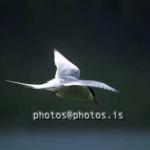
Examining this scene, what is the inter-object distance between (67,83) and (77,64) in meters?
0.23

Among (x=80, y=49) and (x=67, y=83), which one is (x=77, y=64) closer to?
(x=80, y=49)

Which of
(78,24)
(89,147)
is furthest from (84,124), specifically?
(78,24)

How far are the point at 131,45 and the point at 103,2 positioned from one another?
179 mm

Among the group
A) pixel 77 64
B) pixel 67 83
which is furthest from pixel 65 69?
pixel 77 64

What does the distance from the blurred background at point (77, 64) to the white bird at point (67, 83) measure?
45mm

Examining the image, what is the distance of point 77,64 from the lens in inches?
70.9

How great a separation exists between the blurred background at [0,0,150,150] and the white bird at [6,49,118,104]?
45 mm

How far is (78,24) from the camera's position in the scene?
182 cm

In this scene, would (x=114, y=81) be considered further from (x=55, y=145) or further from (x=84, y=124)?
(x=55, y=145)

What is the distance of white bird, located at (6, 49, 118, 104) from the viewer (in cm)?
158

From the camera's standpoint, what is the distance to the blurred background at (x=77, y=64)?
1798 mm

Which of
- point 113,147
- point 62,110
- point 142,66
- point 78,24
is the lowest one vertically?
point 113,147

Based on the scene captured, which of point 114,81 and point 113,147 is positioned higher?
point 114,81

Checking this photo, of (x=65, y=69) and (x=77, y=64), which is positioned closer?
(x=65, y=69)
